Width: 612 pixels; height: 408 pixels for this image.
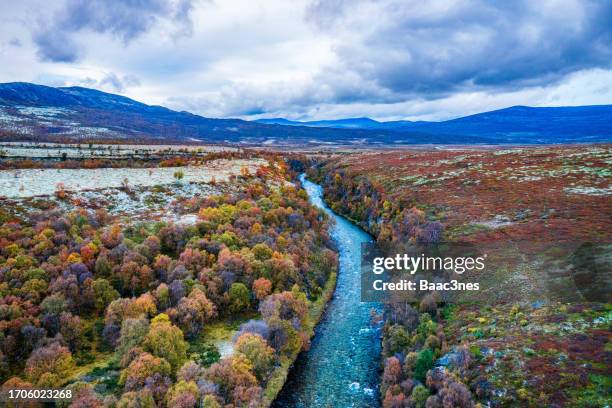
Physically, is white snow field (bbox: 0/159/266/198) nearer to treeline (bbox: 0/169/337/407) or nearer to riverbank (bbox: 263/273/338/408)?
treeline (bbox: 0/169/337/407)

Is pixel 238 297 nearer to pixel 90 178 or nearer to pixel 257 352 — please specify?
pixel 257 352

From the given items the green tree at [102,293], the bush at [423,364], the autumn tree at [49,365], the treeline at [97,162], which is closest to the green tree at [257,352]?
the bush at [423,364]

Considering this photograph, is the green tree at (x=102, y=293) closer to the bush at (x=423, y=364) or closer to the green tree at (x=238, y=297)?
the green tree at (x=238, y=297)

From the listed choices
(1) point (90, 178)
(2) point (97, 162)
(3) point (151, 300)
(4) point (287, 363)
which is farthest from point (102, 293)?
(2) point (97, 162)

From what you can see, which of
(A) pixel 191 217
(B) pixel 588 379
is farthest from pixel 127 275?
(B) pixel 588 379

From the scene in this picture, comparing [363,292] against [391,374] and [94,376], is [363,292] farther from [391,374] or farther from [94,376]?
[94,376]

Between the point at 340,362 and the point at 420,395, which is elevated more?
the point at 420,395
